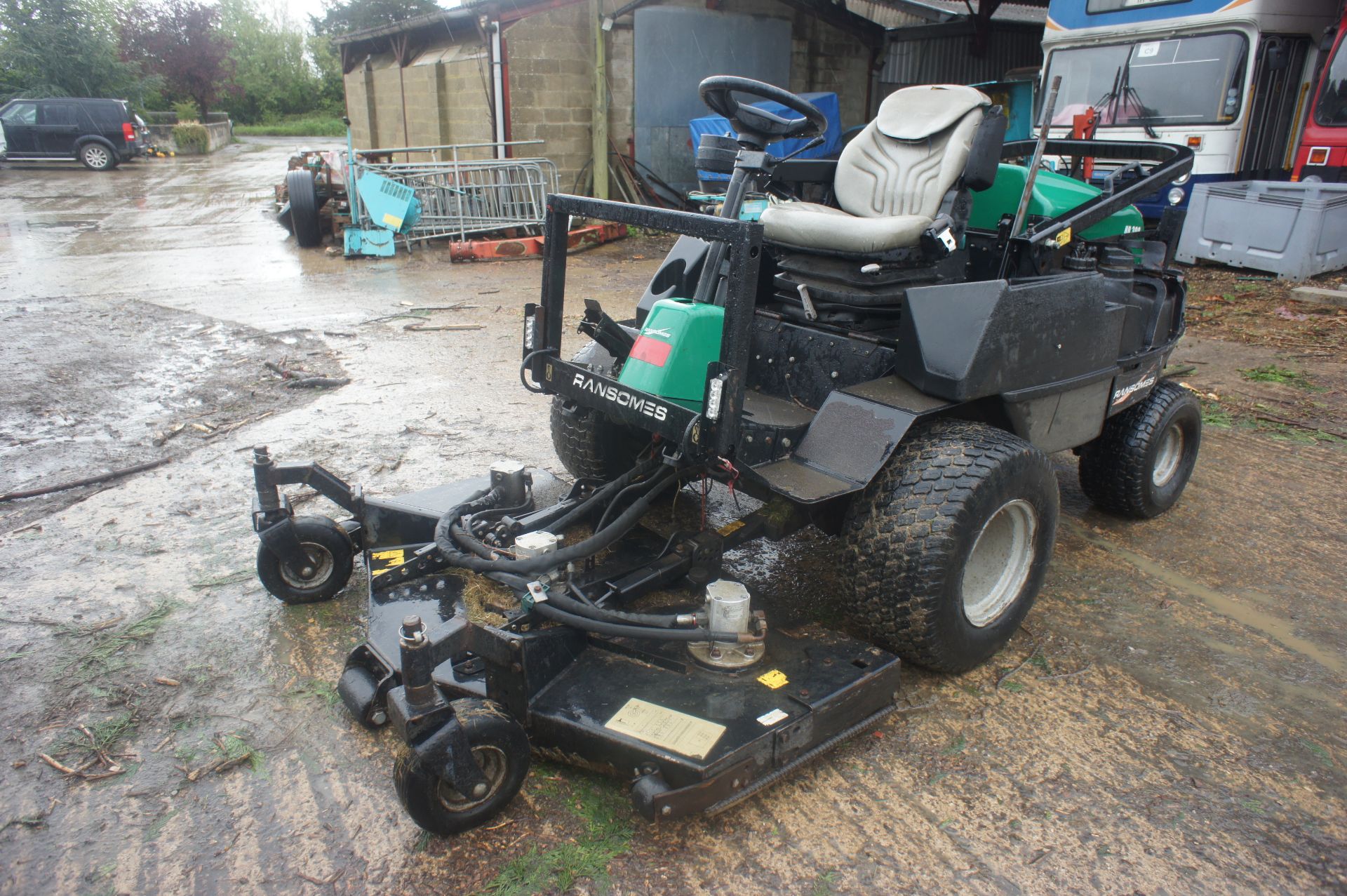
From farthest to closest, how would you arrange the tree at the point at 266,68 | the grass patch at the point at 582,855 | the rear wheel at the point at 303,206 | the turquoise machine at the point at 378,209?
the tree at the point at 266,68 → the rear wheel at the point at 303,206 → the turquoise machine at the point at 378,209 → the grass patch at the point at 582,855

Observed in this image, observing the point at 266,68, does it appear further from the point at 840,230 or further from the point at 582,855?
the point at 582,855

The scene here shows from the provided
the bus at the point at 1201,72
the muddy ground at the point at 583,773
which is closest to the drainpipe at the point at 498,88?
the bus at the point at 1201,72

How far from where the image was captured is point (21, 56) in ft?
90.3

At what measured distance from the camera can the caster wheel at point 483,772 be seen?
2035mm

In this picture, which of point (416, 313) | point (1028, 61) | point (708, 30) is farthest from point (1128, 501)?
point (1028, 61)

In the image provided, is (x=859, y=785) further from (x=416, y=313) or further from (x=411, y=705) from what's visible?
(x=416, y=313)

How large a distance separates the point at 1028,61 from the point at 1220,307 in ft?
34.1

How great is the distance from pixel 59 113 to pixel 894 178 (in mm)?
25308

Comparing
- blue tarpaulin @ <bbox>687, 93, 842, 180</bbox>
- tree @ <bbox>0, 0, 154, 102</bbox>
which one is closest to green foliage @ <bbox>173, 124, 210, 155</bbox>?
tree @ <bbox>0, 0, 154, 102</bbox>

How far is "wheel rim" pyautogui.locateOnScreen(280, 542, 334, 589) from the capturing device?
3133mm

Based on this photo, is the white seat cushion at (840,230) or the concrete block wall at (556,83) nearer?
the white seat cushion at (840,230)

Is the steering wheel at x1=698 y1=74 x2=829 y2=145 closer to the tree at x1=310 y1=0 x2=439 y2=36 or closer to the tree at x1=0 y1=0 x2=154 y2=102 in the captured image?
the tree at x1=0 y1=0 x2=154 y2=102

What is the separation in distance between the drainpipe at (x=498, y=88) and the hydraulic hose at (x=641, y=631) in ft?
37.2

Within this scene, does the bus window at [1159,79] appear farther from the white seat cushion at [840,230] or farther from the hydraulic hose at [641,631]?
the hydraulic hose at [641,631]
